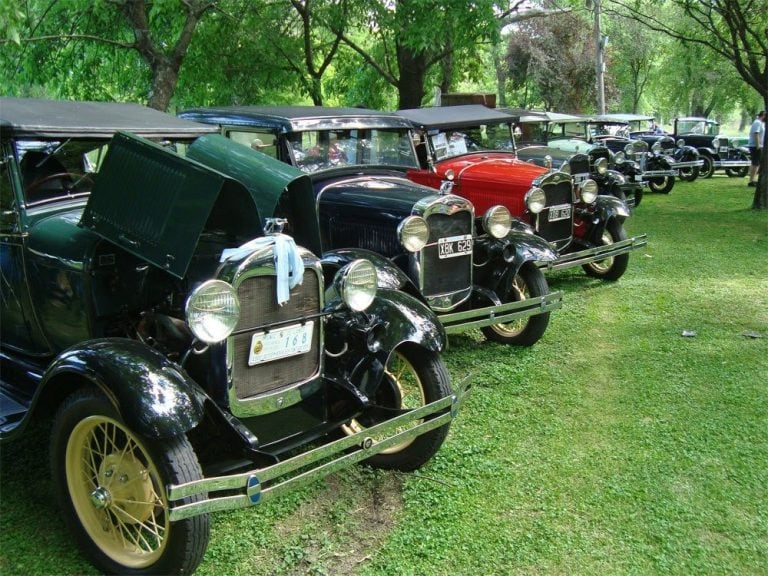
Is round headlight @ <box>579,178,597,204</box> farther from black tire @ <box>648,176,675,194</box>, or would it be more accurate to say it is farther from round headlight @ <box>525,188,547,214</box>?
black tire @ <box>648,176,675,194</box>

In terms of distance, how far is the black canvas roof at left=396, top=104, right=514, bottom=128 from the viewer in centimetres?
712

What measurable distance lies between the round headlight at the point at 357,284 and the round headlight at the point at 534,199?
3.59m

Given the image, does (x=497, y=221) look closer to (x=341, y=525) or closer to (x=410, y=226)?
(x=410, y=226)

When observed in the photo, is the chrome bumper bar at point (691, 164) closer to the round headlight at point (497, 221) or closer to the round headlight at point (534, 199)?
the round headlight at point (534, 199)

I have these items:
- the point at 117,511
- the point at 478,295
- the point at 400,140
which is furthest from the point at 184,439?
the point at 400,140

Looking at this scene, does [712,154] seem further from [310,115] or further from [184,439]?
[184,439]

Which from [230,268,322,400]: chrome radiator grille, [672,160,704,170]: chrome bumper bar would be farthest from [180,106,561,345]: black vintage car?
[672,160,704,170]: chrome bumper bar

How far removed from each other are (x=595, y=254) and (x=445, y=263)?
2341mm

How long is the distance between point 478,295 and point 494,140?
328 centimetres

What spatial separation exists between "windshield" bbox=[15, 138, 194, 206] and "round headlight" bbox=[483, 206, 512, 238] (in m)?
2.84

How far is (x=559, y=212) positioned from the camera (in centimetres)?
700

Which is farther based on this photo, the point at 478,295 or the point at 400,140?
the point at 400,140

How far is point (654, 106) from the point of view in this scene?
155 feet

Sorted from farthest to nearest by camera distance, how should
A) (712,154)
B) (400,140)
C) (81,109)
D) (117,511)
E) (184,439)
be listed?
(712,154) < (400,140) < (81,109) < (117,511) < (184,439)
